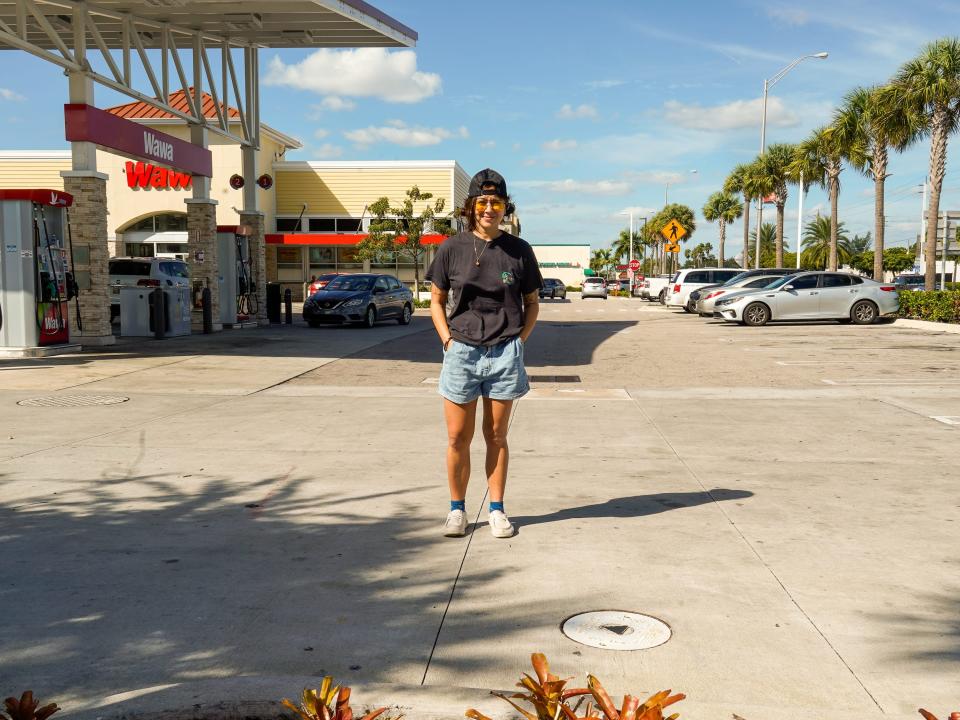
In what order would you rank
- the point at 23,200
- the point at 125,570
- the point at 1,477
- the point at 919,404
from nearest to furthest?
the point at 125,570 < the point at 1,477 < the point at 919,404 < the point at 23,200

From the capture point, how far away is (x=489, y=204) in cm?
493

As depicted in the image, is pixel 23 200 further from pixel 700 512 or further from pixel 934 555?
pixel 934 555

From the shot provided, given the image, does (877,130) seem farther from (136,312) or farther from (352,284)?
(136,312)

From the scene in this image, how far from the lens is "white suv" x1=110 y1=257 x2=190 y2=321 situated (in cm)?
2122

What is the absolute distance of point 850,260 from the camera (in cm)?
11481

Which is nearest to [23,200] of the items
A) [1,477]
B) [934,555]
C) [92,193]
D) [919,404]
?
[92,193]

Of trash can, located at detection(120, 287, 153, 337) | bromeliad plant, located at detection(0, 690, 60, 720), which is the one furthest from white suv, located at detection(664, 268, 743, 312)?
bromeliad plant, located at detection(0, 690, 60, 720)

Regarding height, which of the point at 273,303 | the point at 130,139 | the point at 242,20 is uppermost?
the point at 242,20

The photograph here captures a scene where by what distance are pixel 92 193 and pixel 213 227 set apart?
5.95 meters

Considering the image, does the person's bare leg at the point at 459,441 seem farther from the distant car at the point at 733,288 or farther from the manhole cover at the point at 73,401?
the distant car at the point at 733,288

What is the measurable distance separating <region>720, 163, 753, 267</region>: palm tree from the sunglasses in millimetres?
53767

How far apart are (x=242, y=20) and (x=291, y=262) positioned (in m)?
32.3

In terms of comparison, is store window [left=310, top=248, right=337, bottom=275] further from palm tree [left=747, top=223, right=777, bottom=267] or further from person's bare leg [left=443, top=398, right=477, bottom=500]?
palm tree [left=747, top=223, right=777, bottom=267]

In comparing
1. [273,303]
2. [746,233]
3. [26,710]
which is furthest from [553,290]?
[26,710]
